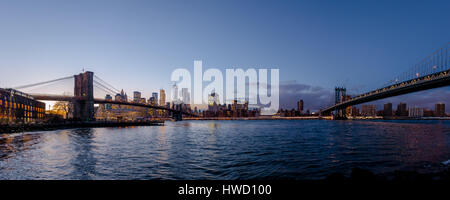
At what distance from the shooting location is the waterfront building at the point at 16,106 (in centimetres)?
7289

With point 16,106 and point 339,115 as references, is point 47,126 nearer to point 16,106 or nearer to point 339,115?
point 16,106

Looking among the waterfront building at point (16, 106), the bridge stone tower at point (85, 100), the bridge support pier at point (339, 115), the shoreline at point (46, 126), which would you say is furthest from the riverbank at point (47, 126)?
the bridge support pier at point (339, 115)

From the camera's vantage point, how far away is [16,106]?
8419cm

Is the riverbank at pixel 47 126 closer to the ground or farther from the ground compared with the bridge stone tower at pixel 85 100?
closer to the ground

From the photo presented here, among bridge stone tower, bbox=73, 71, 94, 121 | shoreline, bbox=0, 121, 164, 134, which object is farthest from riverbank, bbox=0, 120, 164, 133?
bridge stone tower, bbox=73, 71, 94, 121

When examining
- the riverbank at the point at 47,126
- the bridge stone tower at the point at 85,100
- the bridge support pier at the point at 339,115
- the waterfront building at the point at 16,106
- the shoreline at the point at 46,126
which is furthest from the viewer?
the bridge support pier at the point at 339,115

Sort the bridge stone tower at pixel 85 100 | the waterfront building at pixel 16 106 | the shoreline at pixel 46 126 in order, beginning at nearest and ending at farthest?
the shoreline at pixel 46 126, the waterfront building at pixel 16 106, the bridge stone tower at pixel 85 100

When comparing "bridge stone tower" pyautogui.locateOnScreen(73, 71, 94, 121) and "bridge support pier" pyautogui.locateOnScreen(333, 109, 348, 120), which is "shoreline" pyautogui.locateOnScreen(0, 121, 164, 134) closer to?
"bridge stone tower" pyautogui.locateOnScreen(73, 71, 94, 121)

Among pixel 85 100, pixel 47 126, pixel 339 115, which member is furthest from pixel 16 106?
pixel 339 115

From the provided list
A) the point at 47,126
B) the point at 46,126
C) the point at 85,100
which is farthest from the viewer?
the point at 85,100

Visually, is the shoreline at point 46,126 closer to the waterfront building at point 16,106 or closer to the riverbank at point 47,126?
the riverbank at point 47,126

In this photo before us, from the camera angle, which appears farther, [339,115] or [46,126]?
[339,115]

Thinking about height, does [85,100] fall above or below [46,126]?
above

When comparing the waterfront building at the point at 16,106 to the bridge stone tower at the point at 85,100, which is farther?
the bridge stone tower at the point at 85,100
